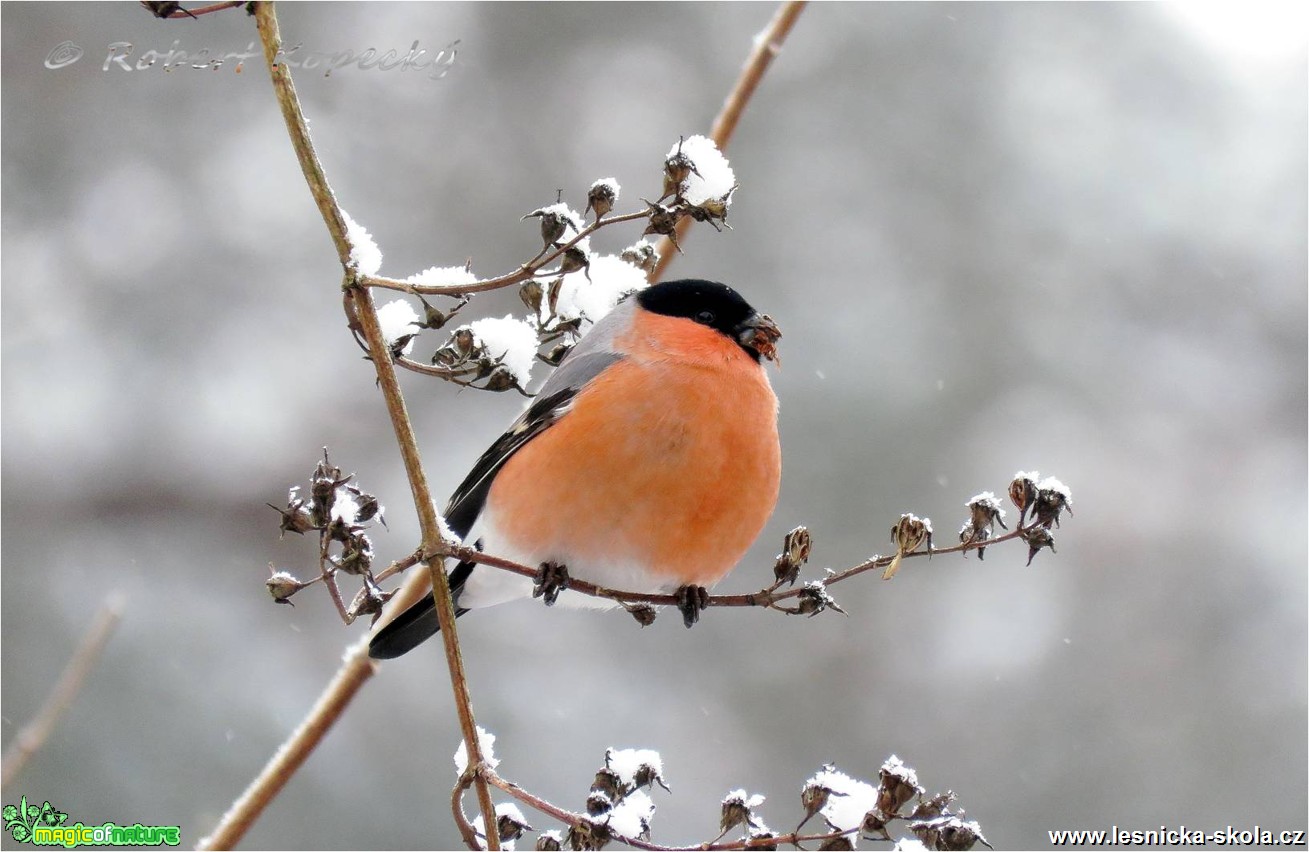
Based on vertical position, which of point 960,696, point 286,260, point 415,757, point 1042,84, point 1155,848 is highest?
point 1042,84

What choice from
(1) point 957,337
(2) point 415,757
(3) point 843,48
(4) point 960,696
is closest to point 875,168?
(3) point 843,48

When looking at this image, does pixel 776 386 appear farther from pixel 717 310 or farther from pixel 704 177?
pixel 704 177

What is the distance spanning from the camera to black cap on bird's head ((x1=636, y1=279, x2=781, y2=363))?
2635 millimetres

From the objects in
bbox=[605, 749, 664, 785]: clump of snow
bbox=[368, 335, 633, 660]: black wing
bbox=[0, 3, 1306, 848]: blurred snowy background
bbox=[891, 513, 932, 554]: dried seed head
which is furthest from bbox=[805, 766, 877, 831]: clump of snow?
bbox=[0, 3, 1306, 848]: blurred snowy background

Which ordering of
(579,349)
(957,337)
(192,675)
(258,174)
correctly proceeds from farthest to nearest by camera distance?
(957,337) → (258,174) → (192,675) → (579,349)

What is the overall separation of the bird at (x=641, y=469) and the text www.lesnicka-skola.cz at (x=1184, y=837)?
92.6 inches

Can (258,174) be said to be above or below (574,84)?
below

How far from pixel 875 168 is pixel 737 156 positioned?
1.10 meters

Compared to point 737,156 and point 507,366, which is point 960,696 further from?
point 507,366

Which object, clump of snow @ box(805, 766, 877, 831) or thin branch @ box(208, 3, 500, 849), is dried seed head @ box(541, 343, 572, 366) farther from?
clump of snow @ box(805, 766, 877, 831)

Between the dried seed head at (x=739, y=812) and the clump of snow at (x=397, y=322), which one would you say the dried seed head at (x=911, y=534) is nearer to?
the dried seed head at (x=739, y=812)

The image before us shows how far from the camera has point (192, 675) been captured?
626 centimetres

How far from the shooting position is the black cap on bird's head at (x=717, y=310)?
263 centimetres

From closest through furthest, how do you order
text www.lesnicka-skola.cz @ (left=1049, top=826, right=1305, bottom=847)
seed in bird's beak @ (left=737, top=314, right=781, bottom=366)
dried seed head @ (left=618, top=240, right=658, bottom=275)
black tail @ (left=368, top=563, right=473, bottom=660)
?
dried seed head @ (left=618, top=240, right=658, bottom=275) → black tail @ (left=368, top=563, right=473, bottom=660) → seed in bird's beak @ (left=737, top=314, right=781, bottom=366) → text www.lesnicka-skola.cz @ (left=1049, top=826, right=1305, bottom=847)
